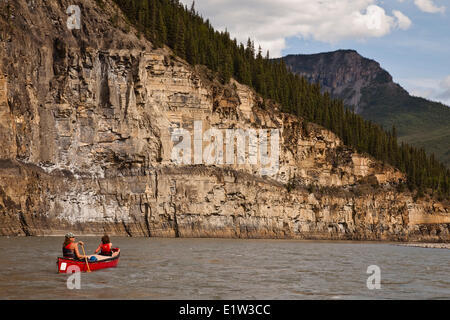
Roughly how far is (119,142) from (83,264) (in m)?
47.3

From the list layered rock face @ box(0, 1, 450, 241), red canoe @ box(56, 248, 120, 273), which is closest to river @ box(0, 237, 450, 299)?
red canoe @ box(56, 248, 120, 273)

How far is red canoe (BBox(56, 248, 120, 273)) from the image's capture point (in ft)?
112

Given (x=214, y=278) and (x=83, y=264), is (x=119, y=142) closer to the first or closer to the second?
(x=83, y=264)

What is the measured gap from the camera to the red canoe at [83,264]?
34.0 meters

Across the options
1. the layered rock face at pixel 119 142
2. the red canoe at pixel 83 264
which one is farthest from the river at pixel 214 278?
the layered rock face at pixel 119 142

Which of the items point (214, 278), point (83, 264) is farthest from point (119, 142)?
point (214, 278)

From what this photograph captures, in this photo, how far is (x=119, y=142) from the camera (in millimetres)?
81438

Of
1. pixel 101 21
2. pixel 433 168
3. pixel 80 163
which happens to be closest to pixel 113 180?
pixel 80 163

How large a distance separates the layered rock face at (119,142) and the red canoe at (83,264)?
116ft

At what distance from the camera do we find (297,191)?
99.1m

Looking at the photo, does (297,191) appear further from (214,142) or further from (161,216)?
(161,216)

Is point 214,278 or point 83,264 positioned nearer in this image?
point 214,278

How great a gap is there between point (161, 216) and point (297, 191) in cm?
2741

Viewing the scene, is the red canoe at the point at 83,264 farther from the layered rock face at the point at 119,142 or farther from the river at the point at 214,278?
the layered rock face at the point at 119,142
